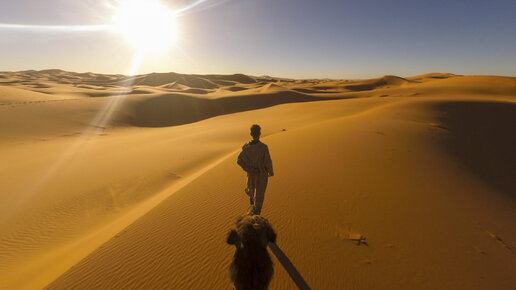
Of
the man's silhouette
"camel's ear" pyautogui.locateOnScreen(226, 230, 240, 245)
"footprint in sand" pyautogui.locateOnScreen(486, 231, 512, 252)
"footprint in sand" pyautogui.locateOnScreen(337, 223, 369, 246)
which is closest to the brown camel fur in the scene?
"camel's ear" pyautogui.locateOnScreen(226, 230, 240, 245)

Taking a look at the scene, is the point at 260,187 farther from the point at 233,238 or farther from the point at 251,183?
the point at 233,238

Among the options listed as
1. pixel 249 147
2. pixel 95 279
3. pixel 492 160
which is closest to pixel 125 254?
pixel 95 279

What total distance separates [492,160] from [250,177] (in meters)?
8.08

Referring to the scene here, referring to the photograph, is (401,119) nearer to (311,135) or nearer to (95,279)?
(311,135)

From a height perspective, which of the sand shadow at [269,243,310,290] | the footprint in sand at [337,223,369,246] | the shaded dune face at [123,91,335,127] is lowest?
the shaded dune face at [123,91,335,127]

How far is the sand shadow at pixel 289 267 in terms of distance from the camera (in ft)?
9.32

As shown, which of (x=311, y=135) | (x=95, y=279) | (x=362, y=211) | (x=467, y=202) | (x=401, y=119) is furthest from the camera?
(x=401, y=119)

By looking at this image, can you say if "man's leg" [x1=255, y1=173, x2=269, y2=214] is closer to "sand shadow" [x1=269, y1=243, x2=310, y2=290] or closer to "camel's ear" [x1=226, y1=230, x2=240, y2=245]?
"sand shadow" [x1=269, y1=243, x2=310, y2=290]

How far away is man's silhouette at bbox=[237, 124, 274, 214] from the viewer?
3.63 meters

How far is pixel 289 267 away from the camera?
3.07 meters

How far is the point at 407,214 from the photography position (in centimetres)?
411

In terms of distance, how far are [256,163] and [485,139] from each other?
10130 millimetres

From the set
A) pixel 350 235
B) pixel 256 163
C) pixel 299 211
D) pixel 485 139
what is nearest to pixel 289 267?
pixel 350 235

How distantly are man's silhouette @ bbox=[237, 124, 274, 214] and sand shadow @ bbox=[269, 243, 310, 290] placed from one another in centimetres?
77
